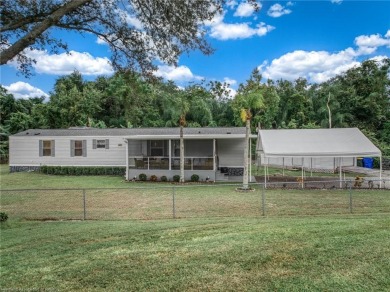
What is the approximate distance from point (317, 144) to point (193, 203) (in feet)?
31.5

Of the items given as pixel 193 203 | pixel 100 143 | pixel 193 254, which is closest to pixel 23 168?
pixel 100 143

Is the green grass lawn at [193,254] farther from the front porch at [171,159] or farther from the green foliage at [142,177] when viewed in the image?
the front porch at [171,159]

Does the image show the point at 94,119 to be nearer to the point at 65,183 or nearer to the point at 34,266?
the point at 65,183

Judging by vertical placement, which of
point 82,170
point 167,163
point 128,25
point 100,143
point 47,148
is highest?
point 128,25

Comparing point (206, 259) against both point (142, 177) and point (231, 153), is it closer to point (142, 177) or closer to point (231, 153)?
point (142, 177)

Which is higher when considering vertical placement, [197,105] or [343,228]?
[197,105]

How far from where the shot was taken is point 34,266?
5.37 m

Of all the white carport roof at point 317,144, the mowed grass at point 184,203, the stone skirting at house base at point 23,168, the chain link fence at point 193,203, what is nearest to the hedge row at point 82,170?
the stone skirting at house base at point 23,168

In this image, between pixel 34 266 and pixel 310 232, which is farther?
pixel 310 232

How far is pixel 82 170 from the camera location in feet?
79.0

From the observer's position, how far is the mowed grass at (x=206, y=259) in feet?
14.0

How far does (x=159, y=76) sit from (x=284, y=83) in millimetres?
33253

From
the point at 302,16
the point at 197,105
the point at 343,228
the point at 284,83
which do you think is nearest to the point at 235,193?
the point at 302,16

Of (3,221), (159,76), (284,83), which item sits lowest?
(3,221)
